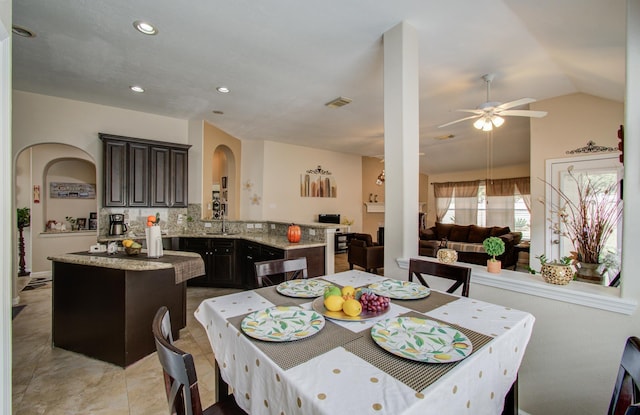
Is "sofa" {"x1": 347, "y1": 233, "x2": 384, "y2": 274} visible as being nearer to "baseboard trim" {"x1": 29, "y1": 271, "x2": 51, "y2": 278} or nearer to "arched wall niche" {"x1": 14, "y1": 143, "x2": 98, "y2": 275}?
"arched wall niche" {"x1": 14, "y1": 143, "x2": 98, "y2": 275}

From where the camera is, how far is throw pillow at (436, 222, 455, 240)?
800 cm

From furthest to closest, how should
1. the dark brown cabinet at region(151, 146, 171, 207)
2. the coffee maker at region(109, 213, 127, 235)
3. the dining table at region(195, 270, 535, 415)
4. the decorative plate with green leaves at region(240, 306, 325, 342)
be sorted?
1. the dark brown cabinet at region(151, 146, 171, 207)
2. the coffee maker at region(109, 213, 127, 235)
3. the decorative plate with green leaves at region(240, 306, 325, 342)
4. the dining table at region(195, 270, 535, 415)

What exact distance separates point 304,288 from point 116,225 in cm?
398

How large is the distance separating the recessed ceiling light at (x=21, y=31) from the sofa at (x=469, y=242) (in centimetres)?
606

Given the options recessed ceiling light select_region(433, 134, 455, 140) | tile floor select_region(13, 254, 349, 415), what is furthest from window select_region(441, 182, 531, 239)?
tile floor select_region(13, 254, 349, 415)

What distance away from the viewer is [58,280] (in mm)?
2674

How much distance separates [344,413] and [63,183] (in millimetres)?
7729

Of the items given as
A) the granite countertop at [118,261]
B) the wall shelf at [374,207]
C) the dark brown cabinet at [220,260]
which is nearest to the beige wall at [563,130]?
the dark brown cabinet at [220,260]

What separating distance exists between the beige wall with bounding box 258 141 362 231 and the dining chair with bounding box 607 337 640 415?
19.8 ft

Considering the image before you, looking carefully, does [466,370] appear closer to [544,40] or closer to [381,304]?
[381,304]

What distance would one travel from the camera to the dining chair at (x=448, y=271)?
173cm

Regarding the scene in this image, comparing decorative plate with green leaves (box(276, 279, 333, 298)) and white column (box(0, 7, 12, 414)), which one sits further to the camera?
decorative plate with green leaves (box(276, 279, 333, 298))

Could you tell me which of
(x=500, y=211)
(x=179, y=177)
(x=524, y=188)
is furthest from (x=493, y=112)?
(x=500, y=211)

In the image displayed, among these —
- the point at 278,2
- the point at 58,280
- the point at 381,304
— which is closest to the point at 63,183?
the point at 58,280
